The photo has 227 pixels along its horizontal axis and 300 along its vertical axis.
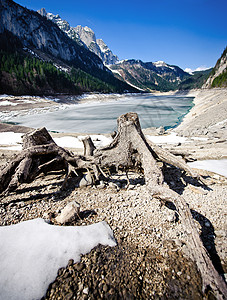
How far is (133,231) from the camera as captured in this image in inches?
131

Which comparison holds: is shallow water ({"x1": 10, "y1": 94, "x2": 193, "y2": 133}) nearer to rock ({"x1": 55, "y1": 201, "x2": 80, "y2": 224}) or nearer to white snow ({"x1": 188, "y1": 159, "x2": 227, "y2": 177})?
white snow ({"x1": 188, "y1": 159, "x2": 227, "y2": 177})

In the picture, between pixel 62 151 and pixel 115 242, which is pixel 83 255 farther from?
pixel 62 151

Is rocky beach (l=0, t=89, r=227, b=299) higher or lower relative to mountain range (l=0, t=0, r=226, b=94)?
lower

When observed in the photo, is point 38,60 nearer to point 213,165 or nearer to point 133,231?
point 213,165

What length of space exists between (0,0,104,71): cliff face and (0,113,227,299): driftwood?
458ft

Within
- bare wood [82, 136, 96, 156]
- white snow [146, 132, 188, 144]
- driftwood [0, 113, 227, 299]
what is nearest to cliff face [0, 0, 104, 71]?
white snow [146, 132, 188, 144]

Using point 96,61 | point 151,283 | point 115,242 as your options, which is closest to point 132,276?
point 151,283

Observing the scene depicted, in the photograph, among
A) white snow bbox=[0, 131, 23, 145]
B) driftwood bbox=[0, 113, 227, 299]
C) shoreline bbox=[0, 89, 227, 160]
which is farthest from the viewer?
white snow bbox=[0, 131, 23, 145]

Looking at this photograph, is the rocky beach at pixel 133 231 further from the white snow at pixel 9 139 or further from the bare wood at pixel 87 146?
the white snow at pixel 9 139

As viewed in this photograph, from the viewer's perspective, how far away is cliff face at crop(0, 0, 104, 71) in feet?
337

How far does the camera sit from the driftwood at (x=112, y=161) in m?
3.28

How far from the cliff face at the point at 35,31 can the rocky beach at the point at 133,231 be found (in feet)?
463

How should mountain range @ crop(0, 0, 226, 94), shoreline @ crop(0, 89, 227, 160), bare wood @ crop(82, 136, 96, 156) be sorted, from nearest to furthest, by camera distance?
bare wood @ crop(82, 136, 96, 156) < shoreline @ crop(0, 89, 227, 160) < mountain range @ crop(0, 0, 226, 94)

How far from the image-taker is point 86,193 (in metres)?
4.67
